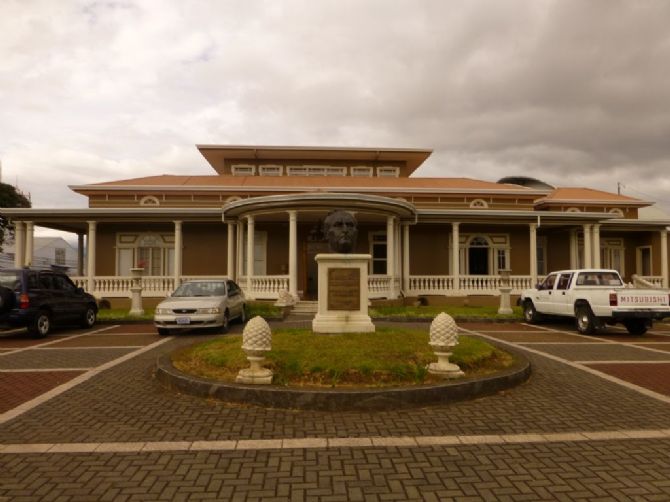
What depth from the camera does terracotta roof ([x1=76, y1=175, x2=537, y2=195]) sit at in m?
22.2

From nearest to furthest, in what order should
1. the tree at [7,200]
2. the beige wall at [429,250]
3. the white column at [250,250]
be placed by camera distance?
the white column at [250,250]
the beige wall at [429,250]
the tree at [7,200]

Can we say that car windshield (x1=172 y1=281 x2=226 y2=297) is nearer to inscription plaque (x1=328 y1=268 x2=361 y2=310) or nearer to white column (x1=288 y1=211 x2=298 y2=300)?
white column (x1=288 y1=211 x2=298 y2=300)

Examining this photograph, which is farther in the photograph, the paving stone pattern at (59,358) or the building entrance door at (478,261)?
the building entrance door at (478,261)

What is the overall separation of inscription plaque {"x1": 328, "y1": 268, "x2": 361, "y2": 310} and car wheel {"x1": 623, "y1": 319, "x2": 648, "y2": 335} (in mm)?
8095

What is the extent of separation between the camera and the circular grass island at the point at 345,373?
551 centimetres

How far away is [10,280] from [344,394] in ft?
32.9

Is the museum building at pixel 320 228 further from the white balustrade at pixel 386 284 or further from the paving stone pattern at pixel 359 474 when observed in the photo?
the paving stone pattern at pixel 359 474

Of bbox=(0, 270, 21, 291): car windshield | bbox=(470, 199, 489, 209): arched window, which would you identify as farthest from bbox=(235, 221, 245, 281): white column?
bbox=(470, 199, 489, 209): arched window

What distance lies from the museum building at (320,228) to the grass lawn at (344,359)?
893 centimetres

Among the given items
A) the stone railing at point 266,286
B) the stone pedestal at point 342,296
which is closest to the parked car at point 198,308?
the stone railing at point 266,286

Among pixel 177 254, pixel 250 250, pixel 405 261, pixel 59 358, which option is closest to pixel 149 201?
pixel 177 254

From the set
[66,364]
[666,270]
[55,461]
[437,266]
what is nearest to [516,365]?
[55,461]

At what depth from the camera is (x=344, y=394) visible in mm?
5445

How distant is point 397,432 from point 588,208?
2361 cm
